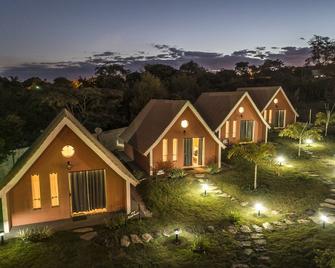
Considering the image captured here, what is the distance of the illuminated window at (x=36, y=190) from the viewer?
1266 centimetres

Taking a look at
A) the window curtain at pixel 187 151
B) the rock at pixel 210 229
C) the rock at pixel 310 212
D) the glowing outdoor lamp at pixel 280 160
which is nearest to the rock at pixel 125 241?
the rock at pixel 210 229

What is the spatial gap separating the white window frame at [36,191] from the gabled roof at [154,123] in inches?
302

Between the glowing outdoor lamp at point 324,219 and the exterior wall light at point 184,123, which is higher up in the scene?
the exterior wall light at point 184,123

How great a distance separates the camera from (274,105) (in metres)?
34.8

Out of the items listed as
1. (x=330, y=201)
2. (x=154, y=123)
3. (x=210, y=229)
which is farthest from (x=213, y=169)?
(x=210, y=229)

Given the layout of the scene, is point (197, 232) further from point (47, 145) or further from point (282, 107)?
point (282, 107)

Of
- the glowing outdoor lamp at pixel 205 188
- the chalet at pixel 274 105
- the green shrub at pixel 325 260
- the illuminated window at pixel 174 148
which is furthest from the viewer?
the chalet at pixel 274 105

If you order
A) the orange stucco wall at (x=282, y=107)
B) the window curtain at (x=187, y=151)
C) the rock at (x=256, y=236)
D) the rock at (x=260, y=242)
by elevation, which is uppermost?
the orange stucco wall at (x=282, y=107)

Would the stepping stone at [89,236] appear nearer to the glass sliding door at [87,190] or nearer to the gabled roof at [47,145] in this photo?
the glass sliding door at [87,190]

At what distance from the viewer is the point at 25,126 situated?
30375 mm

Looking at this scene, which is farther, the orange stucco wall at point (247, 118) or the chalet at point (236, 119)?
the orange stucco wall at point (247, 118)

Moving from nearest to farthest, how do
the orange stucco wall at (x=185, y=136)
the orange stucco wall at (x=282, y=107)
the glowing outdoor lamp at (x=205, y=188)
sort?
the glowing outdoor lamp at (x=205, y=188) < the orange stucco wall at (x=185, y=136) < the orange stucco wall at (x=282, y=107)

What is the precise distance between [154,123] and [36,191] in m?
9.83

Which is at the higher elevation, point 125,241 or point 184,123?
point 184,123
